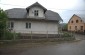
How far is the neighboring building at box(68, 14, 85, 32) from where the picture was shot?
201 ft

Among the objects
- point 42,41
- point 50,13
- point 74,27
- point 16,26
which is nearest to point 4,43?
point 42,41

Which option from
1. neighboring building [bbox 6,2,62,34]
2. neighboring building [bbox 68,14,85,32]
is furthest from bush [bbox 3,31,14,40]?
neighboring building [bbox 68,14,85,32]

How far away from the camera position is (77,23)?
63719 mm

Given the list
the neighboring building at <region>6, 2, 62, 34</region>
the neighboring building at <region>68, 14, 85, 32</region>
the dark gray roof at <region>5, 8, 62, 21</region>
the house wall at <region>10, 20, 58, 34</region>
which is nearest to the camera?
the neighboring building at <region>6, 2, 62, 34</region>

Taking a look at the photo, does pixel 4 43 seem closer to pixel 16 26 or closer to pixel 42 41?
pixel 42 41

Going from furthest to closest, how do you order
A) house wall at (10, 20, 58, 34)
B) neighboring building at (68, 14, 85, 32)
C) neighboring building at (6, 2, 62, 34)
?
1. neighboring building at (68, 14, 85, 32)
2. house wall at (10, 20, 58, 34)
3. neighboring building at (6, 2, 62, 34)

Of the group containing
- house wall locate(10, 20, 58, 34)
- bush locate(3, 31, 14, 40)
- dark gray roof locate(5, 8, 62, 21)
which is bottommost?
bush locate(3, 31, 14, 40)

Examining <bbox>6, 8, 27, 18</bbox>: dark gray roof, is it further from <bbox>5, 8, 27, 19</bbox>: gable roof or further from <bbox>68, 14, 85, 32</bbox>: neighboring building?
<bbox>68, 14, 85, 32</bbox>: neighboring building

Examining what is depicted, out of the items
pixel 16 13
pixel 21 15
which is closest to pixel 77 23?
pixel 16 13

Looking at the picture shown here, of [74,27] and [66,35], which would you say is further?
[74,27]

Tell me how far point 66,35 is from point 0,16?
1172 cm

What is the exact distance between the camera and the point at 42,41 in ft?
81.5

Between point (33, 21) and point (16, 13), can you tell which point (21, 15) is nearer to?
point (16, 13)

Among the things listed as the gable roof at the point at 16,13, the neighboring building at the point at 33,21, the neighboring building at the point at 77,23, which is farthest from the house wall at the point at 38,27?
the neighboring building at the point at 77,23
